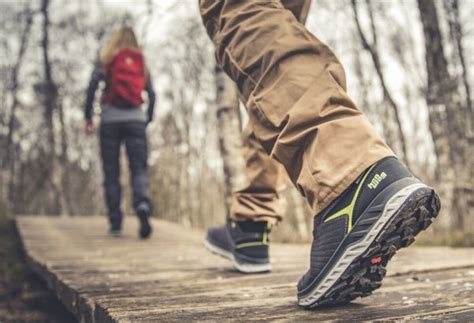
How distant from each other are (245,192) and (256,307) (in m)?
0.65

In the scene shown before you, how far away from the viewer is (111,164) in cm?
455

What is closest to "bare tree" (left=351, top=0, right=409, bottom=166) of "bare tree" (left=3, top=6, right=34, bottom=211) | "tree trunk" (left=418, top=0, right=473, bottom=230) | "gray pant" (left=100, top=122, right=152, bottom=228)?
"tree trunk" (left=418, top=0, right=473, bottom=230)

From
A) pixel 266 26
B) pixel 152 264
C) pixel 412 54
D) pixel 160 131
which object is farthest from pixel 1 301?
pixel 412 54

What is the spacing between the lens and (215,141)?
23.0m

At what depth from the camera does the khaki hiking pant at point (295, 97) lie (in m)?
→ 1.20

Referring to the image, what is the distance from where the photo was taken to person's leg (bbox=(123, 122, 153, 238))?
4406 millimetres

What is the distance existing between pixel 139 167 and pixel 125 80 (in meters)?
0.80

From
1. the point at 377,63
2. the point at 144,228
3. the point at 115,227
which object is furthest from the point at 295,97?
the point at 377,63

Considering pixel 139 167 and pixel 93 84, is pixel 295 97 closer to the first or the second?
pixel 139 167

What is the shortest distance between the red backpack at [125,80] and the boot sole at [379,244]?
3524 millimetres

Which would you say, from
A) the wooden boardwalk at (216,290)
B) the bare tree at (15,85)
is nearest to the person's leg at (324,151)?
the wooden boardwalk at (216,290)

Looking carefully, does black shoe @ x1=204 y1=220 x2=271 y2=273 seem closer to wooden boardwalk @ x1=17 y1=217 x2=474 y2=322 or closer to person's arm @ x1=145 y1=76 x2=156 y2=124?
wooden boardwalk @ x1=17 y1=217 x2=474 y2=322

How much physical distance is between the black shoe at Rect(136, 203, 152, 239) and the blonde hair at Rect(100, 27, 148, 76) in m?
1.29

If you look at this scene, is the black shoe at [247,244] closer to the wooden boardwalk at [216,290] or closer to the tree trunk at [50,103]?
the wooden boardwalk at [216,290]
